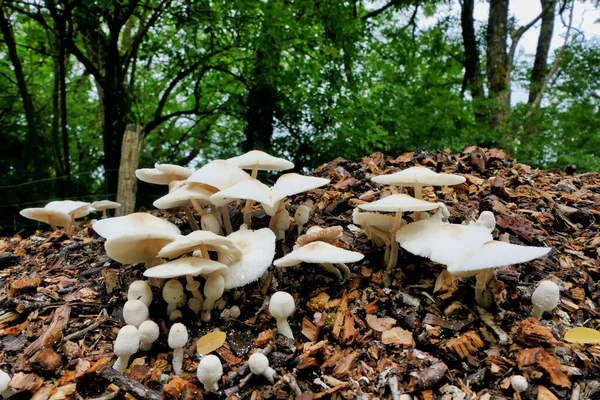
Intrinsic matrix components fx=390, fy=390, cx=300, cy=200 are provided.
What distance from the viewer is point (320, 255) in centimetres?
180

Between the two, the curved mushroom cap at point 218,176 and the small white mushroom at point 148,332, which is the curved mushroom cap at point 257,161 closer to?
the curved mushroom cap at point 218,176

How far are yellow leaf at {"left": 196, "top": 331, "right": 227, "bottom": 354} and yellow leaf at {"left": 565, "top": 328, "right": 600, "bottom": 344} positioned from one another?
60.1 inches

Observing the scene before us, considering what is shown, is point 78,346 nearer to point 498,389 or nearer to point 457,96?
point 498,389

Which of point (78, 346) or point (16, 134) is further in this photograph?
point (16, 134)

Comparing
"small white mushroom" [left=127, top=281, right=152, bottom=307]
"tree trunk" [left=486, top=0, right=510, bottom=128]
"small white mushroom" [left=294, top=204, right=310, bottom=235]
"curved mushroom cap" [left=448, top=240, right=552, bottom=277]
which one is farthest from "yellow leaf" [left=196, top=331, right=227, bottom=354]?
"tree trunk" [left=486, top=0, right=510, bottom=128]

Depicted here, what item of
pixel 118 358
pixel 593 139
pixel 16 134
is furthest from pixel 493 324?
pixel 593 139

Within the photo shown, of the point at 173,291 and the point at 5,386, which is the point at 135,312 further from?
the point at 5,386

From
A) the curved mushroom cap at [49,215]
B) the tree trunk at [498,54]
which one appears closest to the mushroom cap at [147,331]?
the curved mushroom cap at [49,215]

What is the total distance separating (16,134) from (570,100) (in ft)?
44.6

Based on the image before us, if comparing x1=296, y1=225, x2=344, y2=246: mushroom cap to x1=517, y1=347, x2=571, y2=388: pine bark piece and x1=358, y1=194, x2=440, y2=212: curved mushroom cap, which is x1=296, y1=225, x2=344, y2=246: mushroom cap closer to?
x1=358, y1=194, x2=440, y2=212: curved mushroom cap

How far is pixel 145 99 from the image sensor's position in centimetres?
948

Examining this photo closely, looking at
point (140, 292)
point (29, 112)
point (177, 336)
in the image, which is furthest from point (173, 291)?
point (29, 112)

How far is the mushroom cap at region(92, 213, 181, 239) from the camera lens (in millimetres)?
1892

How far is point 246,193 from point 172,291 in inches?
23.7
